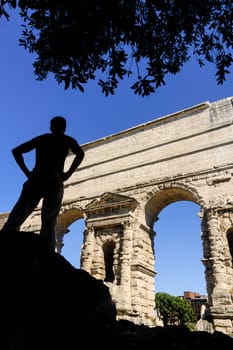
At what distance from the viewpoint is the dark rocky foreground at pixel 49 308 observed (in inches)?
93.1

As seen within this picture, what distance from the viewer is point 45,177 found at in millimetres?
4109

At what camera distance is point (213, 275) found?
1157 centimetres

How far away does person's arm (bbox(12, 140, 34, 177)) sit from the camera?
426cm

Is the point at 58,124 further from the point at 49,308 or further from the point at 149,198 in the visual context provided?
the point at 149,198

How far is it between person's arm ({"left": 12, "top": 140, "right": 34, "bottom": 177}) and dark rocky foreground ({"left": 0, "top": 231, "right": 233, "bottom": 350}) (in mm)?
1529

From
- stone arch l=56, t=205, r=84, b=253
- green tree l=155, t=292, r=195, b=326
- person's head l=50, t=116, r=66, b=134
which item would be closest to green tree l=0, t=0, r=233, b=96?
person's head l=50, t=116, r=66, b=134

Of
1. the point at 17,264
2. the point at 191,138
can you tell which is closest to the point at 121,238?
the point at 191,138

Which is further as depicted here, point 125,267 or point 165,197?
point 165,197

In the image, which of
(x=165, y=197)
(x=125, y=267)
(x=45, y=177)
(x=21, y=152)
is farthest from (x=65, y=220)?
(x=45, y=177)

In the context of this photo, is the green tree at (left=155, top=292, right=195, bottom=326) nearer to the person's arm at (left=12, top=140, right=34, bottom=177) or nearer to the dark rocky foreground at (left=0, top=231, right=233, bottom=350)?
the dark rocky foreground at (left=0, top=231, right=233, bottom=350)

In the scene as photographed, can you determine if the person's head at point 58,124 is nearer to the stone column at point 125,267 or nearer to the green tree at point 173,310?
the stone column at point 125,267

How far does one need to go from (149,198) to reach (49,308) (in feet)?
41.8

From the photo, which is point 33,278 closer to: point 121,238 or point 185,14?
point 185,14

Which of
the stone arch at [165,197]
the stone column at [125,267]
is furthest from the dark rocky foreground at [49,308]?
the stone arch at [165,197]
